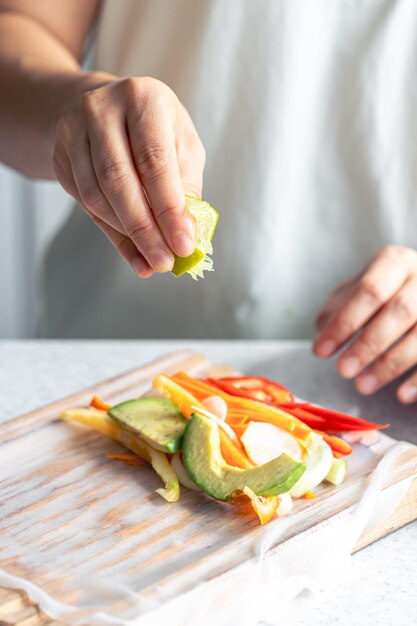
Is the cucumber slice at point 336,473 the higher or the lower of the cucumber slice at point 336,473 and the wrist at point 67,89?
the lower

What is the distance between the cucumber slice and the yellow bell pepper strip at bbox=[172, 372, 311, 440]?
0.06 meters

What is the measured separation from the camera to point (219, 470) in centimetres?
108

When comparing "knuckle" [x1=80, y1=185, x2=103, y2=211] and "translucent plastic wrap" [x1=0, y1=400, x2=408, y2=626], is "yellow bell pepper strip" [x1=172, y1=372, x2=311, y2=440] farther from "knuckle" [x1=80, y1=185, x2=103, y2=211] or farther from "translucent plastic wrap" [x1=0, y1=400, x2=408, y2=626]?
"knuckle" [x1=80, y1=185, x2=103, y2=211]

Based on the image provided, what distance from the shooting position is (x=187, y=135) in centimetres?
112

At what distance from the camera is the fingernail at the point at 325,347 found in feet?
4.80

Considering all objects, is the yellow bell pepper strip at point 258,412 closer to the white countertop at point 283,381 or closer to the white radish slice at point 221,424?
the white radish slice at point 221,424

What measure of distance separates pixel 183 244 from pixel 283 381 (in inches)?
24.1

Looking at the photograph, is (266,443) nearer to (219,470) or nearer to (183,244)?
A: (219,470)

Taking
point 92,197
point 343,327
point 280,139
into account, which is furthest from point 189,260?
point 280,139

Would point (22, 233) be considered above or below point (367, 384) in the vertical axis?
below

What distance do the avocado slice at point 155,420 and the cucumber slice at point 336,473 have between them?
0.19m

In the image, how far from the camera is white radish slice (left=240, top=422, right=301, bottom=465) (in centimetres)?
112

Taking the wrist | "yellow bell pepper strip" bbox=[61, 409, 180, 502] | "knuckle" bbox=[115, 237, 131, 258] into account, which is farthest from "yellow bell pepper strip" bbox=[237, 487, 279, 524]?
the wrist

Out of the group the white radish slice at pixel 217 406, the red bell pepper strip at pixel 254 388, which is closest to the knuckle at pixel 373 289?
the red bell pepper strip at pixel 254 388
